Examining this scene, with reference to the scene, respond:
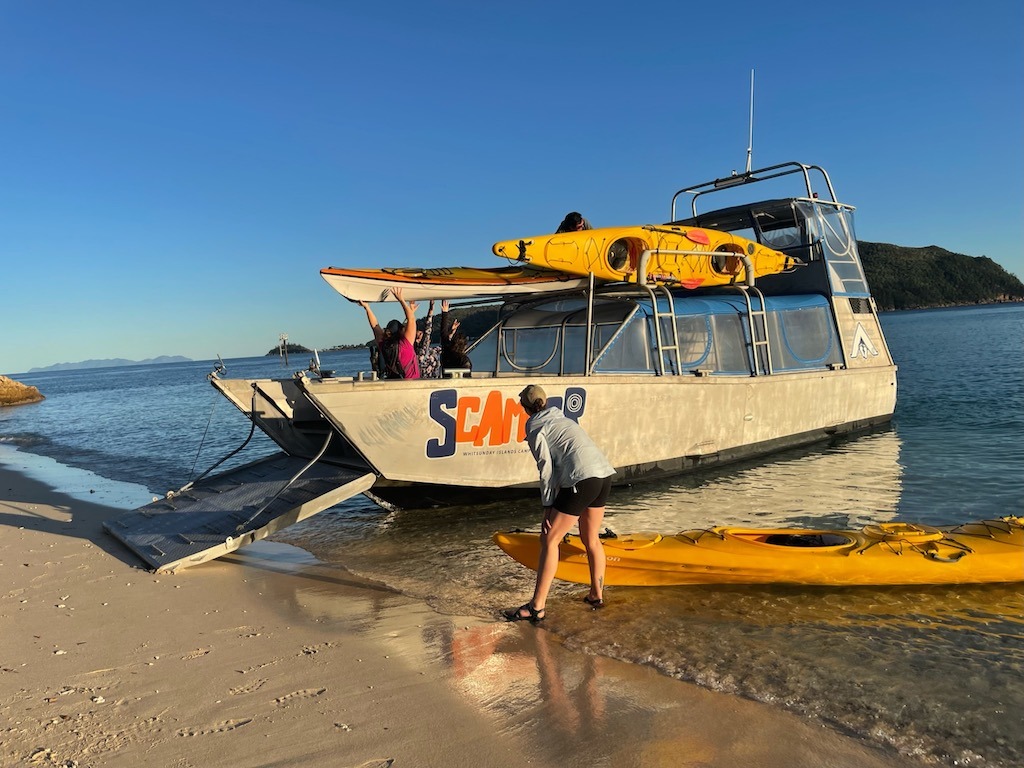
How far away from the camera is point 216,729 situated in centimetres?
350

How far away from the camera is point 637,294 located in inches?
379

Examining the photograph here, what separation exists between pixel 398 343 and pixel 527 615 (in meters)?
3.84

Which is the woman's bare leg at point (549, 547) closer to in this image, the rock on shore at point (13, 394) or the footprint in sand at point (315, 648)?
the footprint in sand at point (315, 648)

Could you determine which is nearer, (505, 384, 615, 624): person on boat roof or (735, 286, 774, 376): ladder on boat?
(505, 384, 615, 624): person on boat roof

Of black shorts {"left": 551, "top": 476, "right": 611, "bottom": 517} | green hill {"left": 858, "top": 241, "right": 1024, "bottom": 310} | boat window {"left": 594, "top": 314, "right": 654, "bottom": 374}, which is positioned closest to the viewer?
black shorts {"left": 551, "top": 476, "right": 611, "bottom": 517}

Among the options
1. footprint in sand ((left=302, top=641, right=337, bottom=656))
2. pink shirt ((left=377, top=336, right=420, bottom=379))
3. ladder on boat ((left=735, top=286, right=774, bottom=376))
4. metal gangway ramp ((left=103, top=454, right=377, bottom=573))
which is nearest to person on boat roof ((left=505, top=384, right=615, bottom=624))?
footprint in sand ((left=302, top=641, right=337, bottom=656))

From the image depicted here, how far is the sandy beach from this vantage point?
3.30 meters

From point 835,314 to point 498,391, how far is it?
8.56 m

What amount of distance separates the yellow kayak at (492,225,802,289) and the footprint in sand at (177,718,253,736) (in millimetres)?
5832

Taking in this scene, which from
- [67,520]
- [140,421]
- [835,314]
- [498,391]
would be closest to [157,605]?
[498,391]

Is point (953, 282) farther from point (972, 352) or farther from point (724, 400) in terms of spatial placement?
point (724, 400)

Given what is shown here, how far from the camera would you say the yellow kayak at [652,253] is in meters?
8.30

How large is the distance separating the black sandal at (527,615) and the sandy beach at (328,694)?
0.36ft

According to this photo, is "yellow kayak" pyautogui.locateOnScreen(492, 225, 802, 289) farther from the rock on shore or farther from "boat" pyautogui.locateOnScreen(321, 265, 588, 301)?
the rock on shore
